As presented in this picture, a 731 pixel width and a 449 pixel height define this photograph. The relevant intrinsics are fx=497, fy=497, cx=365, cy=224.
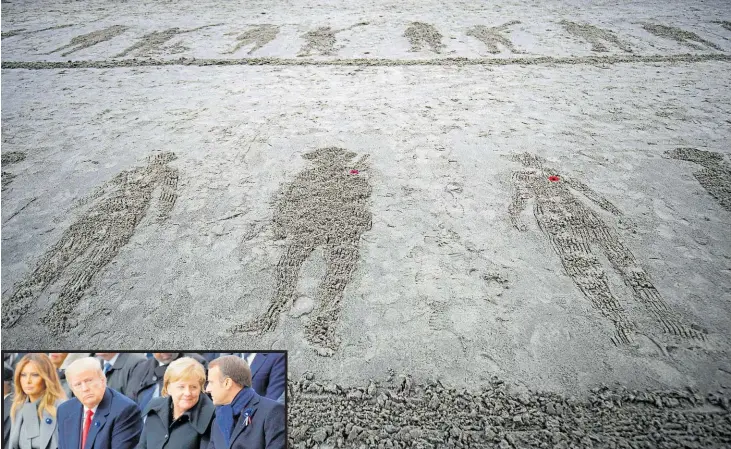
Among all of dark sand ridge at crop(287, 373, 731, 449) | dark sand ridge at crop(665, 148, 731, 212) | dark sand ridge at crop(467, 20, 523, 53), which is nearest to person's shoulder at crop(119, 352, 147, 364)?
dark sand ridge at crop(287, 373, 731, 449)

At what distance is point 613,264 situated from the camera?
217cm

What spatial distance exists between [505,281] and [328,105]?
7.63 ft

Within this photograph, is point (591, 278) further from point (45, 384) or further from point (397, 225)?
point (45, 384)

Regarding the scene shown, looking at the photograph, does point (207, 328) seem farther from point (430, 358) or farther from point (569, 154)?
point (569, 154)

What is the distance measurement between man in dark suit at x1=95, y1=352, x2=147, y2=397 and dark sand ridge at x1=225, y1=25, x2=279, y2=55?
4.75 m

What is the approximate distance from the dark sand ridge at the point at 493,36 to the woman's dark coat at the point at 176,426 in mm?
5007

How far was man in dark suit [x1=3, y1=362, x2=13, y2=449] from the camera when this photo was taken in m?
1.00

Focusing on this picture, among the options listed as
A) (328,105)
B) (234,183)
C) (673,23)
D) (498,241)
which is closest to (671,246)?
(498,241)

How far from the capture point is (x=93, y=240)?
94.0 inches

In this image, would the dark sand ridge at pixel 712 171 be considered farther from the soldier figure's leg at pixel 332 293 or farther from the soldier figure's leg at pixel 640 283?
the soldier figure's leg at pixel 332 293

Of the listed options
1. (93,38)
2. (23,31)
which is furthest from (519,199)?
(23,31)

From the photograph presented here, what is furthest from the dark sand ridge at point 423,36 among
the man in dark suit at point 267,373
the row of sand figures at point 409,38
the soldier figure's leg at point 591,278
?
the man in dark suit at point 267,373

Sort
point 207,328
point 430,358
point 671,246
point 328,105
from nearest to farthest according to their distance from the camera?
1. point 430,358
2. point 207,328
3. point 671,246
4. point 328,105

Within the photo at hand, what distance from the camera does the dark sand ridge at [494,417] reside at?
146cm
